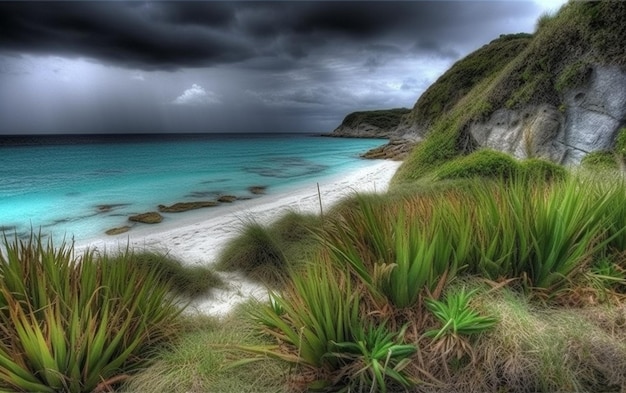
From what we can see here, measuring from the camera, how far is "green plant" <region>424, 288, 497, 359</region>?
2.64 metres

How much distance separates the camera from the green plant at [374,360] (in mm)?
2418

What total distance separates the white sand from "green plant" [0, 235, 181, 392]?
23.0 inches

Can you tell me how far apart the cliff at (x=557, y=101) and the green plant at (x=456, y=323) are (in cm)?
894

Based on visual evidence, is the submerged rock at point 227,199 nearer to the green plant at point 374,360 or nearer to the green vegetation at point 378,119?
the green plant at point 374,360

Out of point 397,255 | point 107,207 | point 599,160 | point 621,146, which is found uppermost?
point 621,146

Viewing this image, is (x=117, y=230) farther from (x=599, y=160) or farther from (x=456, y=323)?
(x=599, y=160)

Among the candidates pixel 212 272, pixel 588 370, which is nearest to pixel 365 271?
pixel 588 370

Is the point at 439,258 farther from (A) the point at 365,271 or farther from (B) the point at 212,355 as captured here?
(B) the point at 212,355

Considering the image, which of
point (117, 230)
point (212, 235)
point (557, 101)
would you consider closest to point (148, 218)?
point (117, 230)

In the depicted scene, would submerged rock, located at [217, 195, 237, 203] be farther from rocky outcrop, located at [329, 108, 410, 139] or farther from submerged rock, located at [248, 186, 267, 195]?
rocky outcrop, located at [329, 108, 410, 139]

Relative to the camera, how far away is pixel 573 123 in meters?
10.3

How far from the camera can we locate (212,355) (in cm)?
293

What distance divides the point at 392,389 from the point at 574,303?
196 centimetres

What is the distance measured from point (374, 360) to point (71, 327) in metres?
2.11
